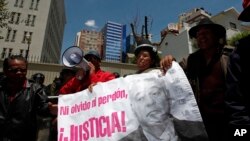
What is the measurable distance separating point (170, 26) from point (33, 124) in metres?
58.9

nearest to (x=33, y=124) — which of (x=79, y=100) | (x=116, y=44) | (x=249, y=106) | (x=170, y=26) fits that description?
(x=79, y=100)

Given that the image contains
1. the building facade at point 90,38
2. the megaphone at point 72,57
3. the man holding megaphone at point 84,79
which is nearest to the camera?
the megaphone at point 72,57

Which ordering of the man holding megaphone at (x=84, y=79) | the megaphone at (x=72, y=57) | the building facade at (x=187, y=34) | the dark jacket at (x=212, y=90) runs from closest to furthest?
1. the dark jacket at (x=212, y=90)
2. the megaphone at (x=72, y=57)
3. the man holding megaphone at (x=84, y=79)
4. the building facade at (x=187, y=34)

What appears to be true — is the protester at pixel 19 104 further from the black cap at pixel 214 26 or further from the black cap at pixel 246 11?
the black cap at pixel 246 11

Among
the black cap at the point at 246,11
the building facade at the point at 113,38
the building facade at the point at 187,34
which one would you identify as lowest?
the black cap at the point at 246,11

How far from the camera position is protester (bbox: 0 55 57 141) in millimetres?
2400

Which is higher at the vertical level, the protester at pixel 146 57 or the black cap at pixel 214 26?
the black cap at pixel 214 26

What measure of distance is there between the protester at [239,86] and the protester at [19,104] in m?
1.71

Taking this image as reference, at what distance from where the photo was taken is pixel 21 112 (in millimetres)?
2455

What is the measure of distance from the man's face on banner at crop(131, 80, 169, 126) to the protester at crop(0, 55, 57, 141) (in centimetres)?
98

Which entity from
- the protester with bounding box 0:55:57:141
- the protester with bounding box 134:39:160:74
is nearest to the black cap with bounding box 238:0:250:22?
the protester with bounding box 134:39:160:74

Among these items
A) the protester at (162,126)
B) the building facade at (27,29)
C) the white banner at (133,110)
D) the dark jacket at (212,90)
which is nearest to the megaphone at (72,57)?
the white banner at (133,110)

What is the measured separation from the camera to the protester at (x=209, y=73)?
2.21 metres

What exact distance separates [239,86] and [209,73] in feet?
2.18
